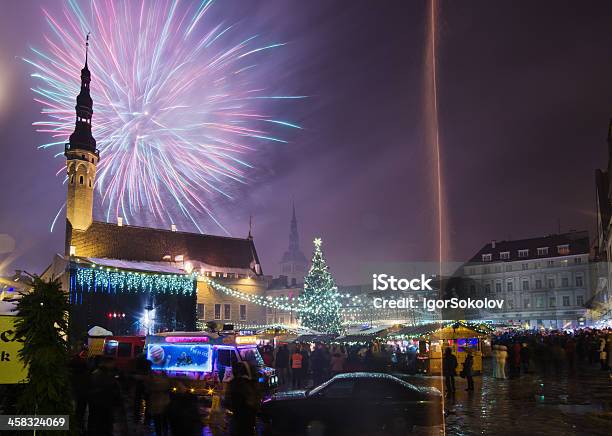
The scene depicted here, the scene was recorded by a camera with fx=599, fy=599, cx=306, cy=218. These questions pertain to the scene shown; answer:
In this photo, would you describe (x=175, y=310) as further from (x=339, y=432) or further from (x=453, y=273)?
(x=453, y=273)

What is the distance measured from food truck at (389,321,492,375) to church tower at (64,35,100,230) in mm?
43061

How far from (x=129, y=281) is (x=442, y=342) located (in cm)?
2686

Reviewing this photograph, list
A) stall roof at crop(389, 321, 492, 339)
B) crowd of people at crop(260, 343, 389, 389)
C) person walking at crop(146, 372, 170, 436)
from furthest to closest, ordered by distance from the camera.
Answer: stall roof at crop(389, 321, 492, 339), crowd of people at crop(260, 343, 389, 389), person walking at crop(146, 372, 170, 436)

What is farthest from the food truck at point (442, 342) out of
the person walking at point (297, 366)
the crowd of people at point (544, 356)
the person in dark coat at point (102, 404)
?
the person in dark coat at point (102, 404)

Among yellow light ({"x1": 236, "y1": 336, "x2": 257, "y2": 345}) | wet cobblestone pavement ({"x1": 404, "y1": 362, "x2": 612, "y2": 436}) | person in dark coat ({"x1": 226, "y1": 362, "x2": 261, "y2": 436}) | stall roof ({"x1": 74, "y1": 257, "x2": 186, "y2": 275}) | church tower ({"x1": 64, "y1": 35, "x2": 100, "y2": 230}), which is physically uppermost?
church tower ({"x1": 64, "y1": 35, "x2": 100, "y2": 230})

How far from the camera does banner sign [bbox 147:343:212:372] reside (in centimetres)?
1795

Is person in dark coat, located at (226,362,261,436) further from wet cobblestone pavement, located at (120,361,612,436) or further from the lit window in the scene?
the lit window

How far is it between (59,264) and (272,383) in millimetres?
40951

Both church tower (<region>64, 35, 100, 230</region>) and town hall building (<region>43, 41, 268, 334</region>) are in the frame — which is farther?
church tower (<region>64, 35, 100, 230</region>)

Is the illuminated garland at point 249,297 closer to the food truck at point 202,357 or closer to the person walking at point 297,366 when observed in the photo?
the person walking at point 297,366

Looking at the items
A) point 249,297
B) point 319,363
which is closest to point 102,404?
point 319,363

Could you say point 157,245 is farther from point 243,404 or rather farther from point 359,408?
point 243,404

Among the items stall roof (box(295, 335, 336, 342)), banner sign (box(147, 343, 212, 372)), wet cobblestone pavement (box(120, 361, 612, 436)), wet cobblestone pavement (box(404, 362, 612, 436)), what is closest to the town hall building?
banner sign (box(147, 343, 212, 372))

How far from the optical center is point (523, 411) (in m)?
15.5
